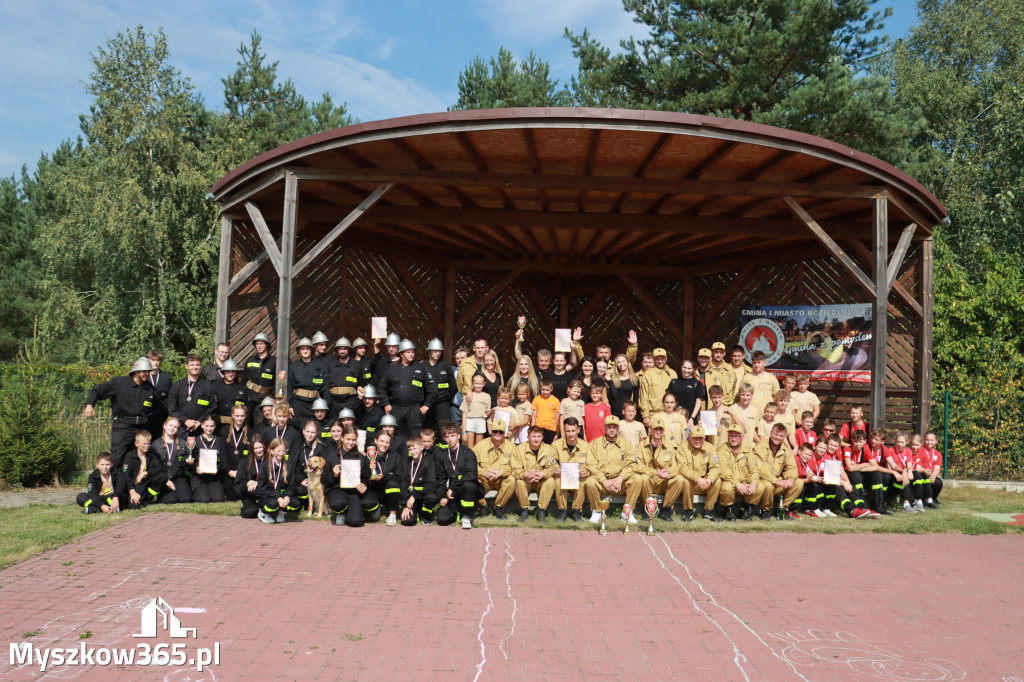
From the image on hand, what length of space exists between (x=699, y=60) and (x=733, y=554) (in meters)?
15.2

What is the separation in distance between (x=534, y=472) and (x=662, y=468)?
146 centimetres

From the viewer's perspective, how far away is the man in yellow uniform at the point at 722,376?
8.90 meters

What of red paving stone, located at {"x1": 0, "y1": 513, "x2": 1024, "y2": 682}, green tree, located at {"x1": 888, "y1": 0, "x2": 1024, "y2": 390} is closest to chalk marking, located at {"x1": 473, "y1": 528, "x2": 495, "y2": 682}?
red paving stone, located at {"x1": 0, "y1": 513, "x2": 1024, "y2": 682}

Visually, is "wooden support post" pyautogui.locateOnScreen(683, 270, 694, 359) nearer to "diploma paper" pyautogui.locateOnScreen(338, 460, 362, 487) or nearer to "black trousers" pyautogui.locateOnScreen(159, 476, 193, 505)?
"diploma paper" pyautogui.locateOnScreen(338, 460, 362, 487)

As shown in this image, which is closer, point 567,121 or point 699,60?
point 567,121

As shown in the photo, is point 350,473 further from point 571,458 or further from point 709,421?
point 709,421

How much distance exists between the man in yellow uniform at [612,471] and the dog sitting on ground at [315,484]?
2896 mm

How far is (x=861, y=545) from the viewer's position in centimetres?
673

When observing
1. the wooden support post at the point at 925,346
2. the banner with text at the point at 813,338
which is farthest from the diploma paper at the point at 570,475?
the wooden support post at the point at 925,346

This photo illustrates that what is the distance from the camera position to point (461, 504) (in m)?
7.00

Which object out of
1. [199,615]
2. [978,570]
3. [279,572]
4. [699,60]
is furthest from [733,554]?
[699,60]

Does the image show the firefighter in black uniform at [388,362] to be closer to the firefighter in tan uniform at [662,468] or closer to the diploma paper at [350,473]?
the diploma paper at [350,473]

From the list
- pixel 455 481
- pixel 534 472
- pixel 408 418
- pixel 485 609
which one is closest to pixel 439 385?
pixel 408 418

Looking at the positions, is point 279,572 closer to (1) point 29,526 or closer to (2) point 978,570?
(1) point 29,526
